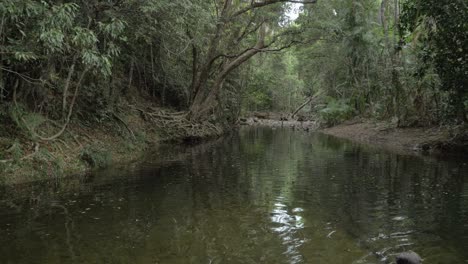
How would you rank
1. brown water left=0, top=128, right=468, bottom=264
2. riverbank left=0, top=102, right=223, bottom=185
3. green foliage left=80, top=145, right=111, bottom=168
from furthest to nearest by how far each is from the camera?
green foliage left=80, top=145, right=111, bottom=168 → riverbank left=0, top=102, right=223, bottom=185 → brown water left=0, top=128, right=468, bottom=264

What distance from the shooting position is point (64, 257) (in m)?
5.62

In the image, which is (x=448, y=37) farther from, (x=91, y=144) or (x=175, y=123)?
(x=175, y=123)

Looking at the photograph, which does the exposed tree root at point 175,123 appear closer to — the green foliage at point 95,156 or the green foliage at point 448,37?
the green foliage at point 95,156

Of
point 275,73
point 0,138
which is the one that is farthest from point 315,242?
point 275,73

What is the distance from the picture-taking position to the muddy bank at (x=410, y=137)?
16.3 meters

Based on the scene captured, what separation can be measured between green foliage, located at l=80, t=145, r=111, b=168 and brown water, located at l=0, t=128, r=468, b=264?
2.20ft

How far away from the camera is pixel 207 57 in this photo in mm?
23547

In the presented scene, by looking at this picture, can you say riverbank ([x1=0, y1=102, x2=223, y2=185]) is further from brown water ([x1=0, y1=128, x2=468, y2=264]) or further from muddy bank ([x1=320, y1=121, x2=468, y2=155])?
muddy bank ([x1=320, y1=121, x2=468, y2=155])

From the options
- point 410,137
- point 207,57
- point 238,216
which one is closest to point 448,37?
point 410,137

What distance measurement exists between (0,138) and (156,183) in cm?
418

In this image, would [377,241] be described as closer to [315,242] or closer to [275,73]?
[315,242]

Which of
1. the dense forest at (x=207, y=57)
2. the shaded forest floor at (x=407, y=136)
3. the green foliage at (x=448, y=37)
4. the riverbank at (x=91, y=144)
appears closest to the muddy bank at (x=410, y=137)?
the shaded forest floor at (x=407, y=136)

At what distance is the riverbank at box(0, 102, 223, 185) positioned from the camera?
1069cm

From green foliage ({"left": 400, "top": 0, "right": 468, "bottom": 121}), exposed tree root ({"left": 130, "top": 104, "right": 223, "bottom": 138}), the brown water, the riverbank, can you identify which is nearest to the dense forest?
green foliage ({"left": 400, "top": 0, "right": 468, "bottom": 121})
